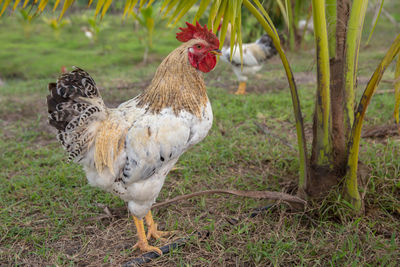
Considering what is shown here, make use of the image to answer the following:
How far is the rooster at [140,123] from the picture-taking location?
2160 mm

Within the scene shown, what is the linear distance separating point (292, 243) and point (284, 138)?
Result: 195cm

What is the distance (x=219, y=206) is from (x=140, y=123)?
1.09 meters

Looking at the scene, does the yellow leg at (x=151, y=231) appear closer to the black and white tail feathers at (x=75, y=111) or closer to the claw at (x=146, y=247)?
the claw at (x=146, y=247)

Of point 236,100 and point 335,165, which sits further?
point 236,100

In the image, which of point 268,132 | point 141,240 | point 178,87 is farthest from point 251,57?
point 141,240

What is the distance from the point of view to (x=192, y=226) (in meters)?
2.62

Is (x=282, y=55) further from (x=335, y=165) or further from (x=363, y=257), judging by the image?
(x=363, y=257)

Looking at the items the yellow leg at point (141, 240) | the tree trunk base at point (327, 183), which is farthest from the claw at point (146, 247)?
the tree trunk base at point (327, 183)

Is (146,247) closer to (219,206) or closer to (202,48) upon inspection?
(219,206)

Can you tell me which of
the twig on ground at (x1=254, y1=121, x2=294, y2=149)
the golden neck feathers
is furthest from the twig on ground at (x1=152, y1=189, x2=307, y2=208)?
the twig on ground at (x1=254, y1=121, x2=294, y2=149)

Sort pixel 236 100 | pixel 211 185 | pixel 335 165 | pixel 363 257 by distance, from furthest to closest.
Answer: pixel 236 100, pixel 211 185, pixel 335 165, pixel 363 257

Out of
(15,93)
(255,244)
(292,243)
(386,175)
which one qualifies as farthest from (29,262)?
(15,93)

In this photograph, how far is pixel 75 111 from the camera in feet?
7.04

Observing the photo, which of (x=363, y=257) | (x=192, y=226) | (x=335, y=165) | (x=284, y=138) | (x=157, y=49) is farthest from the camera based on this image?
(x=157, y=49)
